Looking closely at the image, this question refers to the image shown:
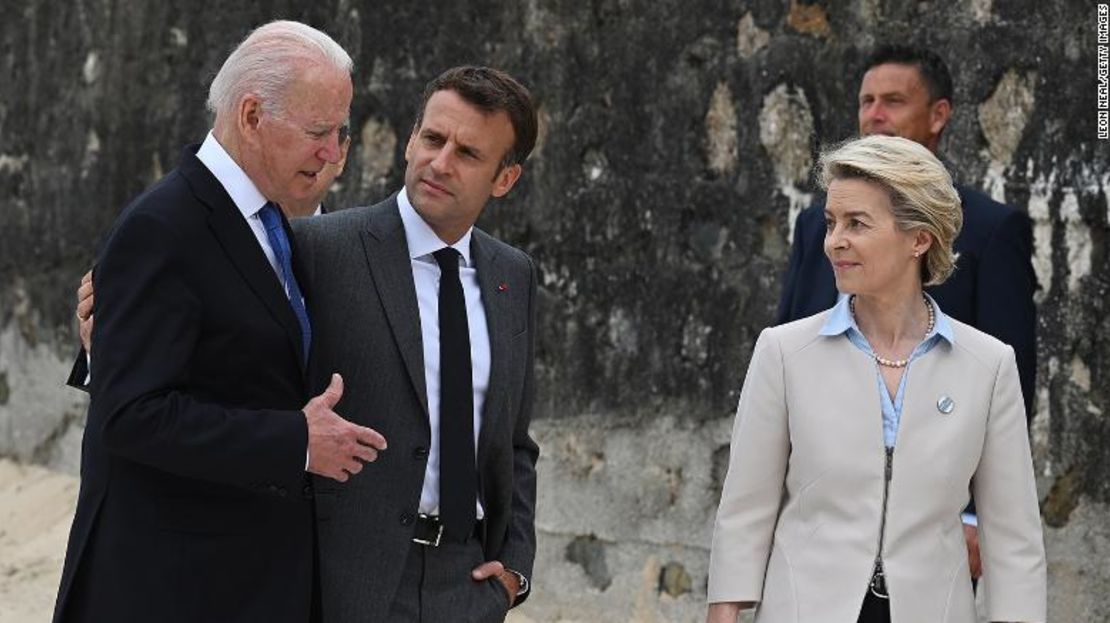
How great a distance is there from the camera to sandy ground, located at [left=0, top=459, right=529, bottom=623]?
6559mm

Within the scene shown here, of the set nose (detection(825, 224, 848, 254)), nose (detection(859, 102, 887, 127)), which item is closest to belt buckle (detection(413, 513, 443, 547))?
nose (detection(825, 224, 848, 254))

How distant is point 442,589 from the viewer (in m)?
3.37

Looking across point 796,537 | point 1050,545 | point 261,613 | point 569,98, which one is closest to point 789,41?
point 569,98

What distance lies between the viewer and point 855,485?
3287mm

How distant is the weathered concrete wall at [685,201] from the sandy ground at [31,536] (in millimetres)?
1769

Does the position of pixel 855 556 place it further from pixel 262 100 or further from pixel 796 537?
pixel 262 100

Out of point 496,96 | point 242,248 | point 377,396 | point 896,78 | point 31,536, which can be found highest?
point 896,78

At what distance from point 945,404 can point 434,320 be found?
3.03ft

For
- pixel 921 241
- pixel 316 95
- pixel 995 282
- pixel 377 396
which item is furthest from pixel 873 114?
pixel 316 95

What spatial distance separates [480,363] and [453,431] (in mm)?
187

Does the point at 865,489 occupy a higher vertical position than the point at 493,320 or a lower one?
lower

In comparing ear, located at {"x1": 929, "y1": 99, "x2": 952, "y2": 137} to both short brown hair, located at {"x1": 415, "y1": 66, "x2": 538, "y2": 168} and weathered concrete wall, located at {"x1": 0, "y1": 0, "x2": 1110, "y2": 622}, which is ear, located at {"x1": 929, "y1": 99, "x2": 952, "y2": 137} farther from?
short brown hair, located at {"x1": 415, "y1": 66, "x2": 538, "y2": 168}

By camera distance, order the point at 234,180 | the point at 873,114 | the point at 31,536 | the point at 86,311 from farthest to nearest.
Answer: the point at 31,536
the point at 873,114
the point at 86,311
the point at 234,180

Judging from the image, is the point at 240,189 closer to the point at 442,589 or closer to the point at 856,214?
the point at 442,589
